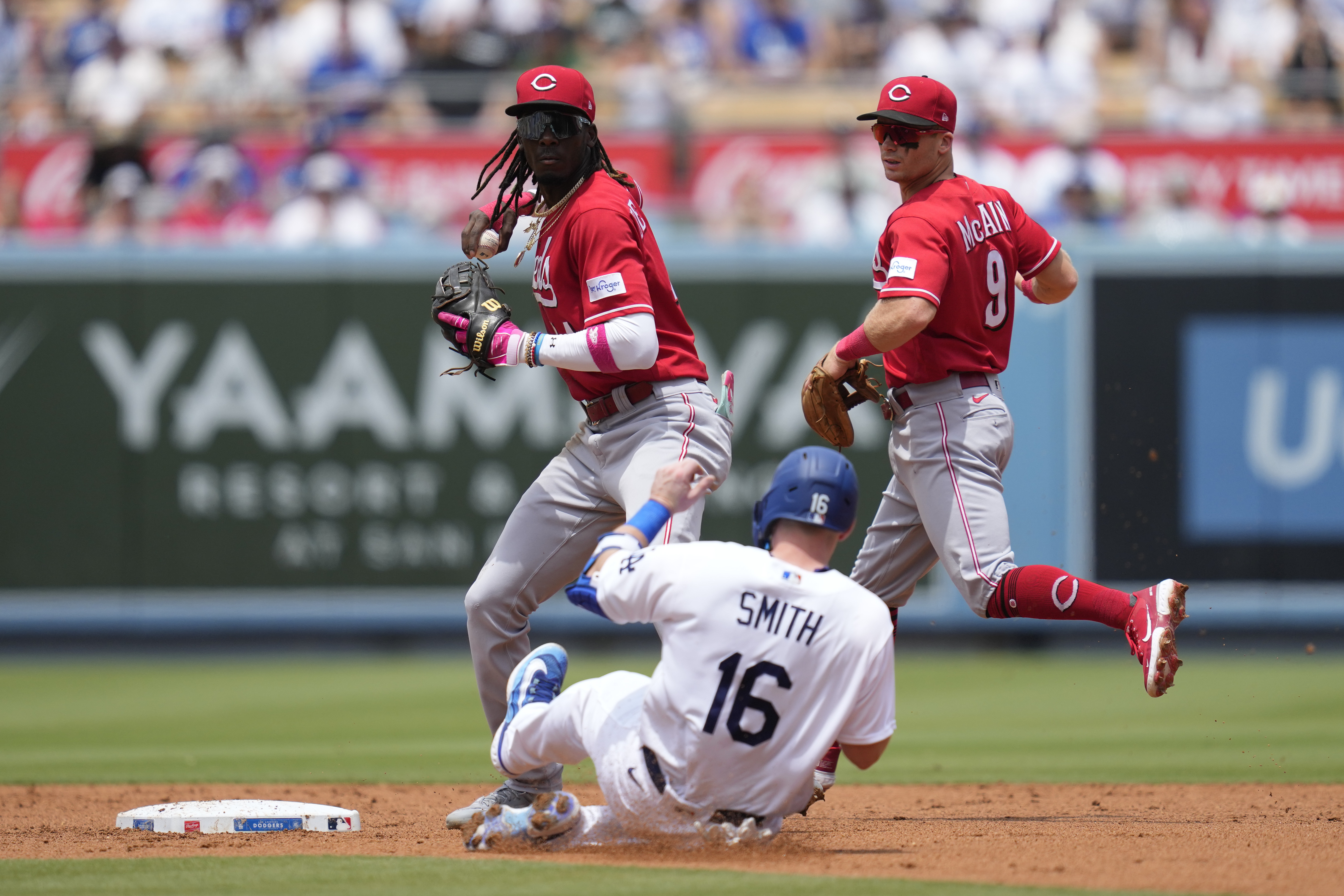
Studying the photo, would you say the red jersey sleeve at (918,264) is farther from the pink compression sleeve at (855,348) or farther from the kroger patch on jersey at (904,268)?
the pink compression sleeve at (855,348)

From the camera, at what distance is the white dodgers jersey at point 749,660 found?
428 centimetres

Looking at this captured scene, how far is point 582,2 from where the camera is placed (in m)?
15.4

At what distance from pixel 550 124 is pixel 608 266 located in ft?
1.68

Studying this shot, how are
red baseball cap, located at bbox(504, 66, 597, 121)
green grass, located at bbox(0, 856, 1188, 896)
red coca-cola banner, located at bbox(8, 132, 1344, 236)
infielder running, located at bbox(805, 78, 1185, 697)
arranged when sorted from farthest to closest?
red coca-cola banner, located at bbox(8, 132, 1344, 236)
infielder running, located at bbox(805, 78, 1185, 697)
red baseball cap, located at bbox(504, 66, 597, 121)
green grass, located at bbox(0, 856, 1188, 896)

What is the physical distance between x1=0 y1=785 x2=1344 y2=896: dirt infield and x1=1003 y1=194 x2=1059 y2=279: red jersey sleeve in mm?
1958

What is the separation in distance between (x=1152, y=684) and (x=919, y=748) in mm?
2754

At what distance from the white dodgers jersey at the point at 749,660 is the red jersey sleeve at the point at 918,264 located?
1300 millimetres

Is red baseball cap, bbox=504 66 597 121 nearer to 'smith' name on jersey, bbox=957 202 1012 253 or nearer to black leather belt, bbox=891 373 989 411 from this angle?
'smith' name on jersey, bbox=957 202 1012 253

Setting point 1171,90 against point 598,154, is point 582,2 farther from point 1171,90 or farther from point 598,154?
point 598,154

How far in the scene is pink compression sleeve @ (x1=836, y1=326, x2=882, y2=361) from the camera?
5.42m

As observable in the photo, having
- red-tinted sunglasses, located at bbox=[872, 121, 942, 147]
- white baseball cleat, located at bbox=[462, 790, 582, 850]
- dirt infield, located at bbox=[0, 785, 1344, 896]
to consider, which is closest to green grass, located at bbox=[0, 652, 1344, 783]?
dirt infield, located at bbox=[0, 785, 1344, 896]

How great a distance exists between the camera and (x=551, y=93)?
5.11 m

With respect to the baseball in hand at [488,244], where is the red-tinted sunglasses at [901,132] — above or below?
above

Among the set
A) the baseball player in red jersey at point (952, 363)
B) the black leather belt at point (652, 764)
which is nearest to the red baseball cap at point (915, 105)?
the baseball player in red jersey at point (952, 363)
